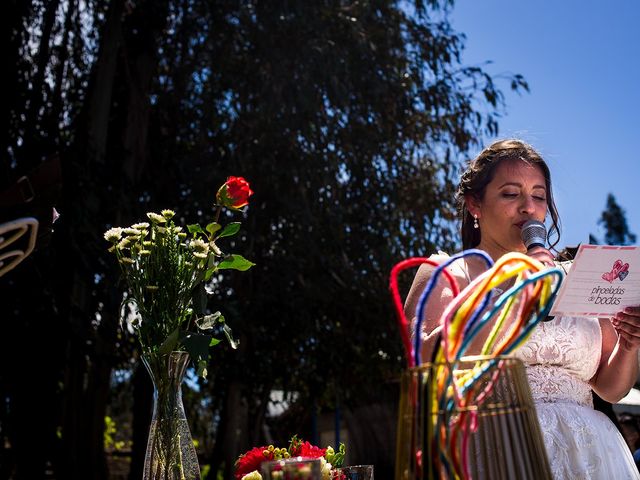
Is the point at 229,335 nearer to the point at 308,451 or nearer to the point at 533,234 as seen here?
the point at 308,451

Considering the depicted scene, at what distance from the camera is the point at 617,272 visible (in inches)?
59.4

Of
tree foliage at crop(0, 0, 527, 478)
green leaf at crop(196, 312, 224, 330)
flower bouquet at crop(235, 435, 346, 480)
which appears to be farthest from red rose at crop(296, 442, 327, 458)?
tree foliage at crop(0, 0, 527, 478)

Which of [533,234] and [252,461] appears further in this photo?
[533,234]

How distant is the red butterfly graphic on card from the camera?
1.49m

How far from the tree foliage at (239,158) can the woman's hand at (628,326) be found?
4.37 metres

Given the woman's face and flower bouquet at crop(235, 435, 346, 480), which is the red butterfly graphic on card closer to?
the woman's face

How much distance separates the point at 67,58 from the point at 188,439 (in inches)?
242

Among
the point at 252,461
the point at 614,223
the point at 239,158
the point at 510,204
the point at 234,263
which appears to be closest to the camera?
the point at 252,461

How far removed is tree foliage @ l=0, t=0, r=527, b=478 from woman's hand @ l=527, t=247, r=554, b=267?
4486 millimetres

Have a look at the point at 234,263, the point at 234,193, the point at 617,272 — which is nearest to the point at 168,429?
the point at 234,263

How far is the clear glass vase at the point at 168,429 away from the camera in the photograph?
1.54 meters

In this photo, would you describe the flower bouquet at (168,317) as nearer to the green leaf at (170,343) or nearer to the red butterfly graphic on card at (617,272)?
the green leaf at (170,343)

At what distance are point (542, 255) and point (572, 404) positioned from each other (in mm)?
433

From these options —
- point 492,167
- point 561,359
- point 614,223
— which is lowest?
point 561,359
